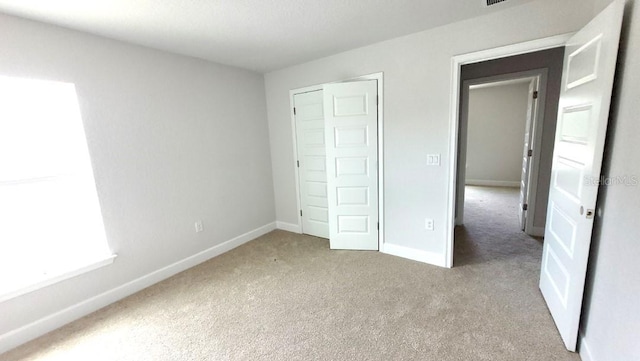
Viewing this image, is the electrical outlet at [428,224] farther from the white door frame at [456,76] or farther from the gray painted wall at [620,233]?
the gray painted wall at [620,233]

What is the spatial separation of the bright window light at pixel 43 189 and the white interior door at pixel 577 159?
11.9ft

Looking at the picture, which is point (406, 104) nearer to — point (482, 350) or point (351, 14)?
point (351, 14)

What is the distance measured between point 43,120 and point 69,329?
1.69 m

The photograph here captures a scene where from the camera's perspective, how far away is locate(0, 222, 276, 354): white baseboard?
6.30ft

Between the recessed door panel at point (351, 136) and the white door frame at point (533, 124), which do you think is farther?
the white door frame at point (533, 124)

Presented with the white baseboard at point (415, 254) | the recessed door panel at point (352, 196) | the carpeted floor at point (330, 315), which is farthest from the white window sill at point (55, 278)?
the white baseboard at point (415, 254)

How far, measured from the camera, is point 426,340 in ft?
5.88

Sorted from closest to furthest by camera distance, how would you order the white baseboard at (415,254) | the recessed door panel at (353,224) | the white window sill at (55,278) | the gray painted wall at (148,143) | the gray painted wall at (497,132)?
the white window sill at (55,278)
the gray painted wall at (148,143)
the white baseboard at (415,254)
the recessed door panel at (353,224)
the gray painted wall at (497,132)

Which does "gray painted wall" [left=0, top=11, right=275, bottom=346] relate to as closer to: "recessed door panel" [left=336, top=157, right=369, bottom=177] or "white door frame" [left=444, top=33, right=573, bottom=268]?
"recessed door panel" [left=336, top=157, right=369, bottom=177]

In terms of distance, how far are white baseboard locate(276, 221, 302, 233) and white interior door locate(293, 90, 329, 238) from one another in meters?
0.10

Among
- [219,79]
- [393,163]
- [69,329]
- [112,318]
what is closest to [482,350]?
[393,163]

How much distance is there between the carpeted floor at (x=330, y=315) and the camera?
5.75ft

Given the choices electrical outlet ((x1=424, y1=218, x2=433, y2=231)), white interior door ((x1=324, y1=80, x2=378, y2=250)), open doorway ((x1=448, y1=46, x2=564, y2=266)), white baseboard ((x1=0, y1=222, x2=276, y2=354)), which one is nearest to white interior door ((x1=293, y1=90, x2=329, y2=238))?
white interior door ((x1=324, y1=80, x2=378, y2=250))

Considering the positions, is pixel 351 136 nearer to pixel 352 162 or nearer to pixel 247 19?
pixel 352 162
